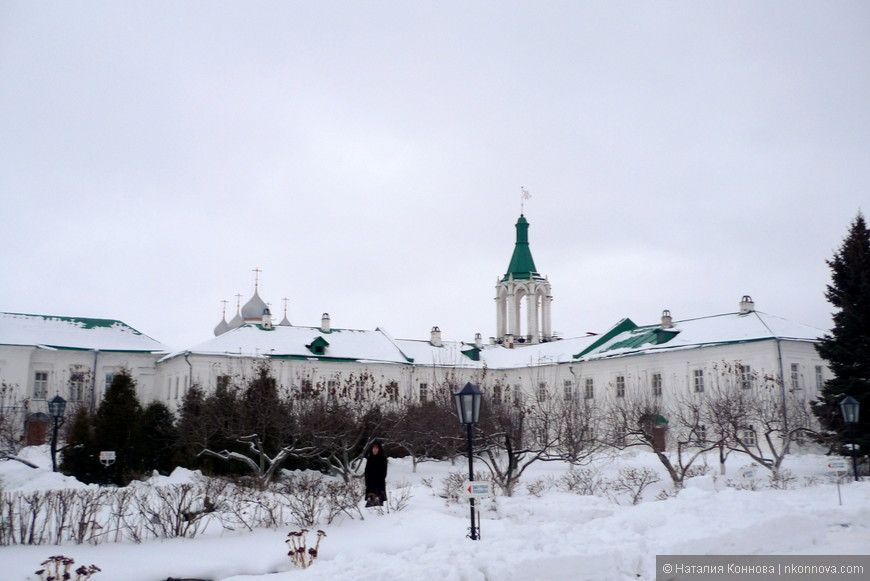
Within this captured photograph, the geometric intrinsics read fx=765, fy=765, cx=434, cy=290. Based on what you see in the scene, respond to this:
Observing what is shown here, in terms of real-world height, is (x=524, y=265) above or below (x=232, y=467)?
above

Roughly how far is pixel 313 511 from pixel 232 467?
12111 mm

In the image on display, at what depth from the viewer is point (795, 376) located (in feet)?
111

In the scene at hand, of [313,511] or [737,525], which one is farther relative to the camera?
[313,511]

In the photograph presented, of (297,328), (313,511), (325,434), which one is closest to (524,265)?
(297,328)

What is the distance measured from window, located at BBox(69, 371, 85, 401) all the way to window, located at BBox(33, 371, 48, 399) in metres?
1.40

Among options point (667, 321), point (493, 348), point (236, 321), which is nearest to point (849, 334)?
point (667, 321)

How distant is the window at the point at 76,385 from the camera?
39531 millimetres

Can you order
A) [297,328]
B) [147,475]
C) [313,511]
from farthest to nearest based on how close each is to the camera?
[297,328], [147,475], [313,511]

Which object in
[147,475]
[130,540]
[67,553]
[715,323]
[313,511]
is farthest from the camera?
[715,323]

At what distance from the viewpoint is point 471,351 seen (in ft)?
159


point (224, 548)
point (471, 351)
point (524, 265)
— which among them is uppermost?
point (524, 265)

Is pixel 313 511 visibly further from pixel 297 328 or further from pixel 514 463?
pixel 297 328

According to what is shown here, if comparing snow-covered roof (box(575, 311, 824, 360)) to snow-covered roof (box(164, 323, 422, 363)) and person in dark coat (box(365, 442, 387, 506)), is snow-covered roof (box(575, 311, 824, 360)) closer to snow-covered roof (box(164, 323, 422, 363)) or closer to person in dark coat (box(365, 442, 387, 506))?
snow-covered roof (box(164, 323, 422, 363))

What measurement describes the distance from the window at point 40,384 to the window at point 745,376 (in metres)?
35.1
